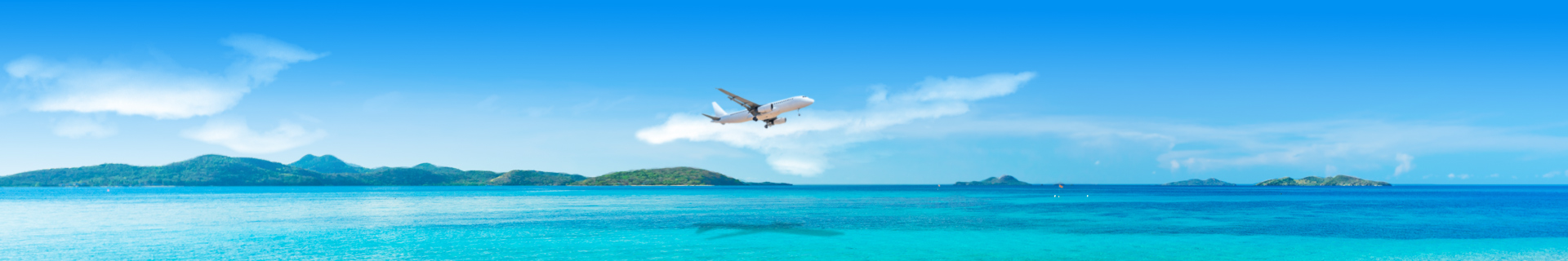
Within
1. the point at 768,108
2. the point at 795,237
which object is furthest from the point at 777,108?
the point at 795,237

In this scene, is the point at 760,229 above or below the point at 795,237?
above

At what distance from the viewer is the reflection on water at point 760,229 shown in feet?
159

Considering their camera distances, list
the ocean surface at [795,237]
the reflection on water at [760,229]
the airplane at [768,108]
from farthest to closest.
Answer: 1. the airplane at [768,108]
2. the reflection on water at [760,229]
3. the ocean surface at [795,237]

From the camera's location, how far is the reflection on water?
48.5 metres

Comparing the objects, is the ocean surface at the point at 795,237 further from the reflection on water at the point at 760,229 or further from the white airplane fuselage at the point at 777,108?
the white airplane fuselage at the point at 777,108

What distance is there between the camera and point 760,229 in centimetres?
5231

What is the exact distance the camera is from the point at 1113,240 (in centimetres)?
4238

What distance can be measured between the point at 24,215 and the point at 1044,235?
284ft

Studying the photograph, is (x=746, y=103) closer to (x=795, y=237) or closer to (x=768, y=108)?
(x=768, y=108)

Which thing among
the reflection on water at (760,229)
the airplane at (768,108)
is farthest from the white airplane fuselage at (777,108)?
the reflection on water at (760,229)

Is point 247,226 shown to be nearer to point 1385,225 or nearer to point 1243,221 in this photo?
point 1243,221

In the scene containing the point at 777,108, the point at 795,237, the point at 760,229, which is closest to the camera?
the point at 795,237

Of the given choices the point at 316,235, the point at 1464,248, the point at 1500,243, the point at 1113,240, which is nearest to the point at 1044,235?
the point at 1113,240

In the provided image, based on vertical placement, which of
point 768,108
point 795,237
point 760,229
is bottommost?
point 795,237
